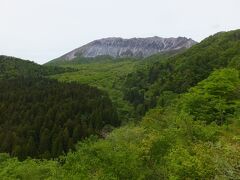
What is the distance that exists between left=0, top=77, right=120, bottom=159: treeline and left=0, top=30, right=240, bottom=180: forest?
29cm

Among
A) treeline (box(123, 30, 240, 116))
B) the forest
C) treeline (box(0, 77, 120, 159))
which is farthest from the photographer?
treeline (box(123, 30, 240, 116))

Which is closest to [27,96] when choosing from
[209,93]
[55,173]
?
[209,93]

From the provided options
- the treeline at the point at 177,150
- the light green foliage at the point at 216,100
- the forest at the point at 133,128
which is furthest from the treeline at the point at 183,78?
the treeline at the point at 177,150

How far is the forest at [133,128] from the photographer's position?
119 feet

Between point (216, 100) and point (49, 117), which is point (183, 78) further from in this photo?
point (216, 100)

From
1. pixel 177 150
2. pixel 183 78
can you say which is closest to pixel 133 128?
pixel 177 150

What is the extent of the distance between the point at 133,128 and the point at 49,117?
76.4m

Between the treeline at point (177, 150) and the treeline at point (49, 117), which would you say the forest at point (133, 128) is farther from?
the treeline at point (49, 117)

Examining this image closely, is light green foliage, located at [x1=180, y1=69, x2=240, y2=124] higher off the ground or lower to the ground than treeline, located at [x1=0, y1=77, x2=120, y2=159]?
higher

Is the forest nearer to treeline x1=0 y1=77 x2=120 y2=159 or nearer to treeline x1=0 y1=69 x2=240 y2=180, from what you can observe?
treeline x1=0 y1=69 x2=240 y2=180

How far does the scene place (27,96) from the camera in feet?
551

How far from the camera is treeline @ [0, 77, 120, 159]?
119 m

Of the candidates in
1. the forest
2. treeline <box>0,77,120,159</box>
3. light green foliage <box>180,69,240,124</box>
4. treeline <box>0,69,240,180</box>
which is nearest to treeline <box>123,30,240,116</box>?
the forest

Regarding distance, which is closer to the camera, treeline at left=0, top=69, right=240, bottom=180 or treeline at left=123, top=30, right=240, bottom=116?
treeline at left=0, top=69, right=240, bottom=180
